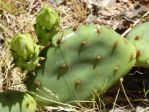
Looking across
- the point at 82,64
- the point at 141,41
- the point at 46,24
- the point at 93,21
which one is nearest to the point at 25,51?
the point at 46,24

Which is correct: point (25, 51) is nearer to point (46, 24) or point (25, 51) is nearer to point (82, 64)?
point (46, 24)

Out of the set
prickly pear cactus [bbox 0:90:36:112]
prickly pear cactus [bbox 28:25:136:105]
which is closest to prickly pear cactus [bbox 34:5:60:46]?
prickly pear cactus [bbox 28:25:136:105]

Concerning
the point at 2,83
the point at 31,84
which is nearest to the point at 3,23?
the point at 2,83

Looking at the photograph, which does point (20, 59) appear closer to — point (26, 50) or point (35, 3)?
point (26, 50)

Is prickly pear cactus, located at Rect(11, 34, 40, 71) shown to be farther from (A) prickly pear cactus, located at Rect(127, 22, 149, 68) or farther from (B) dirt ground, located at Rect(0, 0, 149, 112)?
(A) prickly pear cactus, located at Rect(127, 22, 149, 68)

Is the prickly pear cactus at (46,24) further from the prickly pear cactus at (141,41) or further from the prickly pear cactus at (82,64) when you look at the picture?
the prickly pear cactus at (141,41)

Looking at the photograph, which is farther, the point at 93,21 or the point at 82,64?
the point at 93,21
